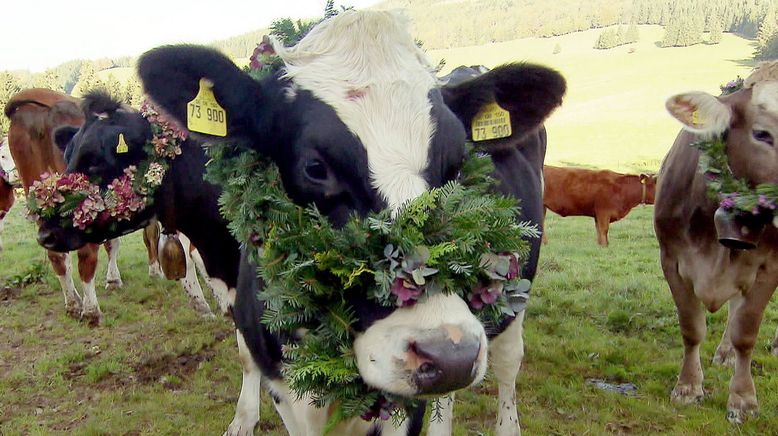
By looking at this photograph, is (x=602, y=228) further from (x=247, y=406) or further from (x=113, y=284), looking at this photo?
(x=247, y=406)

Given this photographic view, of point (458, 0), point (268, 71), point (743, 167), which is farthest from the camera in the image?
point (458, 0)

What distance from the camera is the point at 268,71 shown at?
7.93 feet

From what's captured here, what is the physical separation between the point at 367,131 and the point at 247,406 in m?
2.82

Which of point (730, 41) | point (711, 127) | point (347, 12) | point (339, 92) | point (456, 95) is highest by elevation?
point (347, 12)

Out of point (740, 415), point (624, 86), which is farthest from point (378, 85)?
point (624, 86)

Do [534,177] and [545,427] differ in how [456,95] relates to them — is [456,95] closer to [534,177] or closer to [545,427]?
[534,177]

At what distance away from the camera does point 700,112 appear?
409cm

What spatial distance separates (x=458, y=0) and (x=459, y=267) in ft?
493

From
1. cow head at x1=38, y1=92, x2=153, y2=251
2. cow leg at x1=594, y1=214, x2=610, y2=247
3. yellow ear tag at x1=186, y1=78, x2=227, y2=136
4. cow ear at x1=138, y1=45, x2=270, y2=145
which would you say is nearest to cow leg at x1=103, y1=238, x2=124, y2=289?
cow head at x1=38, y1=92, x2=153, y2=251

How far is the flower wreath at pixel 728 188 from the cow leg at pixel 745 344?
0.80 meters

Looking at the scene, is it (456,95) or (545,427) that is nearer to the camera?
(456,95)

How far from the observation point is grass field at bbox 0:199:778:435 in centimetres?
436

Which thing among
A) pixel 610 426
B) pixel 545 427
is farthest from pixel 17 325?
pixel 610 426

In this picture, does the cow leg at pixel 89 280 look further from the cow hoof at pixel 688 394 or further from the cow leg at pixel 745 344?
the cow leg at pixel 745 344
